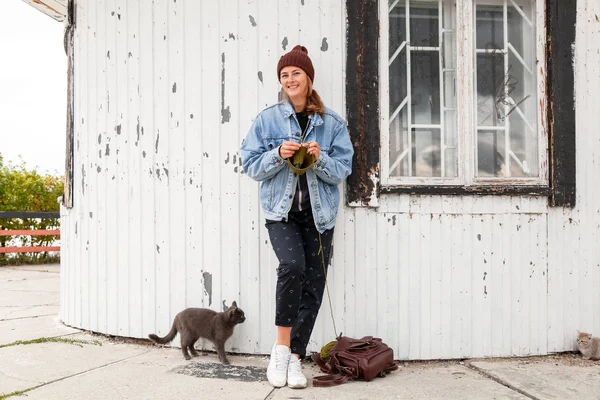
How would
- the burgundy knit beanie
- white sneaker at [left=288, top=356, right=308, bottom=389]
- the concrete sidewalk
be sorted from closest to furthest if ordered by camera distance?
the concrete sidewalk < white sneaker at [left=288, top=356, right=308, bottom=389] < the burgundy knit beanie

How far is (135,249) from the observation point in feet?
15.4

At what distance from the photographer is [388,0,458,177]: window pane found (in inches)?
173

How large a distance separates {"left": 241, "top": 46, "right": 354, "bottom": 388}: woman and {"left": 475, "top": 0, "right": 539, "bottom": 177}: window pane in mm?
1173

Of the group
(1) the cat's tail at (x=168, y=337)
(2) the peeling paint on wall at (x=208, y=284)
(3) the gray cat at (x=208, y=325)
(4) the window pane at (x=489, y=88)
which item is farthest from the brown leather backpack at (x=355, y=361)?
(4) the window pane at (x=489, y=88)

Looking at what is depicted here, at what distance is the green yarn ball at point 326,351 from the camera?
13.0 feet

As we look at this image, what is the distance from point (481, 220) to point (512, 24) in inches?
58.2

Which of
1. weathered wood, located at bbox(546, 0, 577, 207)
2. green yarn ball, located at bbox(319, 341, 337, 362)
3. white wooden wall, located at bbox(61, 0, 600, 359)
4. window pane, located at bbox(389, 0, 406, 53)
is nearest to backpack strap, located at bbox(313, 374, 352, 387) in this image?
green yarn ball, located at bbox(319, 341, 337, 362)

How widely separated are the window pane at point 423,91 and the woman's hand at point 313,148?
0.88m

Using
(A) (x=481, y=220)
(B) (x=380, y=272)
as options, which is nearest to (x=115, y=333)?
(B) (x=380, y=272)

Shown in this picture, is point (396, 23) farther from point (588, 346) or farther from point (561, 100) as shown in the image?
point (588, 346)

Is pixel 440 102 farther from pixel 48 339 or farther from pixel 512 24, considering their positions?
pixel 48 339

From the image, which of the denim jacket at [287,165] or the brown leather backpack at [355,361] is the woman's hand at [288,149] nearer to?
the denim jacket at [287,165]

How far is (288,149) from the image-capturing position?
364 cm

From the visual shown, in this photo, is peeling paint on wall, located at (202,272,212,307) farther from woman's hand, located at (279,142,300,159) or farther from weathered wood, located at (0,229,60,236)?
weathered wood, located at (0,229,60,236)
